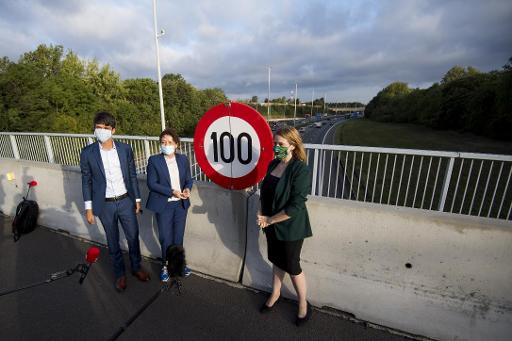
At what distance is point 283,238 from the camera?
7.68 feet

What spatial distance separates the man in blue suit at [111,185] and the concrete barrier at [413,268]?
2073 millimetres

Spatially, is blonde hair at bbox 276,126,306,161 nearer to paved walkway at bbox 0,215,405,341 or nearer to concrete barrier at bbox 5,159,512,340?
concrete barrier at bbox 5,159,512,340

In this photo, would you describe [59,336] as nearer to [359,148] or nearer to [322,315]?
[322,315]

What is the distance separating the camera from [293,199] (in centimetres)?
217

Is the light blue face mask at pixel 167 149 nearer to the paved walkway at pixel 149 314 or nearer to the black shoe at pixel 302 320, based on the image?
the paved walkway at pixel 149 314

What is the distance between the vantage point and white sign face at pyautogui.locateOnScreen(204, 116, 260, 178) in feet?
7.82

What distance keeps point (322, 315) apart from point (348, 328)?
0.26m

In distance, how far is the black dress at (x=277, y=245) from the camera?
93.4 inches

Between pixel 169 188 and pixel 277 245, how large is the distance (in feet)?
4.27

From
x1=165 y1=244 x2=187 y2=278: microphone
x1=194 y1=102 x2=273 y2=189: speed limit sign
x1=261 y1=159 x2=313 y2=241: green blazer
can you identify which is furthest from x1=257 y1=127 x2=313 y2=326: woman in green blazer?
x1=165 y1=244 x2=187 y2=278: microphone

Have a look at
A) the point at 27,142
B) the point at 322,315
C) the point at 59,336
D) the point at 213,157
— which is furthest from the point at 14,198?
the point at 322,315

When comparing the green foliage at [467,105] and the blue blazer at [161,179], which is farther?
the green foliage at [467,105]

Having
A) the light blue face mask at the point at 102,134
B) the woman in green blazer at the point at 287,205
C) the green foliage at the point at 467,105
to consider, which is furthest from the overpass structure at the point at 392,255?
the green foliage at the point at 467,105

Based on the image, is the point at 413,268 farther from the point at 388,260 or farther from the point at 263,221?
the point at 263,221
